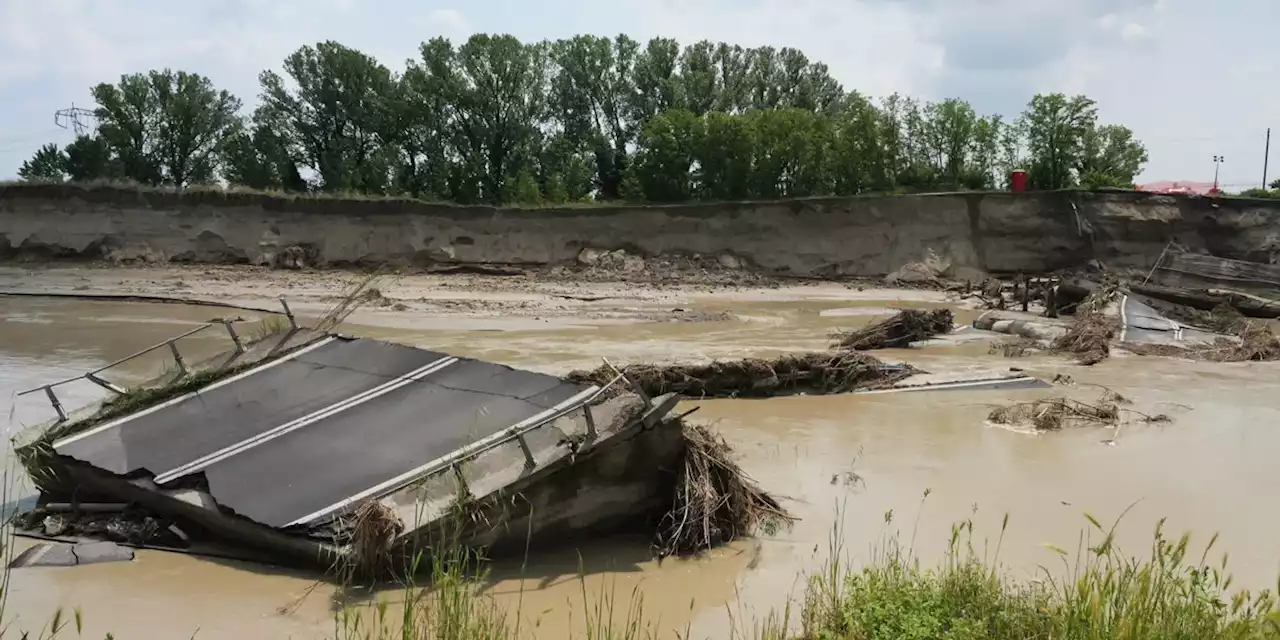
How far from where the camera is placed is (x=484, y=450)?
243 inches

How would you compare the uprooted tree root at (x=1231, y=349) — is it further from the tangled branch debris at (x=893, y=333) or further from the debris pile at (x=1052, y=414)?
the debris pile at (x=1052, y=414)

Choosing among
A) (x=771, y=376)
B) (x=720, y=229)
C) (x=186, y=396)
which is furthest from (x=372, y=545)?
Result: (x=720, y=229)

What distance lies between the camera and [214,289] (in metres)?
24.0

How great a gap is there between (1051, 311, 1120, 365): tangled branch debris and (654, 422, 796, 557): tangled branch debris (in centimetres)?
993

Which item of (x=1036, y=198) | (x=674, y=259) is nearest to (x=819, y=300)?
(x=674, y=259)

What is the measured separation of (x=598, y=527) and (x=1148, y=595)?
3.41 metres

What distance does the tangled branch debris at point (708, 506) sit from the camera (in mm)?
6207

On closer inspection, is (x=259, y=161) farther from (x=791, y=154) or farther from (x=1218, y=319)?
(x=1218, y=319)

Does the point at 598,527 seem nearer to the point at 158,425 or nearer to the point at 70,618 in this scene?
the point at 70,618

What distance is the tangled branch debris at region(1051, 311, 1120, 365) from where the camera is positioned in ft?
49.0

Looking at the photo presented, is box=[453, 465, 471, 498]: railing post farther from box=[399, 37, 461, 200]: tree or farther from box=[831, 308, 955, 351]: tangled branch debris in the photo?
box=[399, 37, 461, 200]: tree

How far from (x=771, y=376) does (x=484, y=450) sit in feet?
19.6

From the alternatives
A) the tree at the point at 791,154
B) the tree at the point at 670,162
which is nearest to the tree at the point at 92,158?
the tree at the point at 670,162

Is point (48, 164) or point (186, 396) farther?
point (48, 164)
